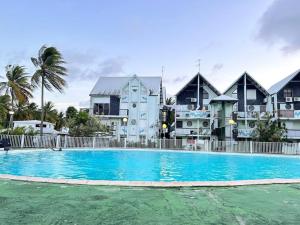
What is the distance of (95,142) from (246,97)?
19.3 metres

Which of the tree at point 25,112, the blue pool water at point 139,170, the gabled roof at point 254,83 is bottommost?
the blue pool water at point 139,170

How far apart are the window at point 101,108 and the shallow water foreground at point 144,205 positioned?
31793 millimetres

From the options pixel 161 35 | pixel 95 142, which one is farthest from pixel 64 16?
pixel 95 142

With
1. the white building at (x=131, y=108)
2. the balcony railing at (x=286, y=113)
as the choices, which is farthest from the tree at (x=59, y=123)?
the balcony railing at (x=286, y=113)

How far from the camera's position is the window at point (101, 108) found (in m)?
38.3

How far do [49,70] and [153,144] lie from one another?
488 inches

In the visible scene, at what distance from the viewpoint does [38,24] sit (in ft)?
56.3

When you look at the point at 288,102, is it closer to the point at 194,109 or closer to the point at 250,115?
the point at 250,115

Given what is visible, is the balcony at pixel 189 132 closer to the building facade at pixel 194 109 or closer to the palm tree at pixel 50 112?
the building facade at pixel 194 109

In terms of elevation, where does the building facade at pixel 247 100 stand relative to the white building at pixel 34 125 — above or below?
above

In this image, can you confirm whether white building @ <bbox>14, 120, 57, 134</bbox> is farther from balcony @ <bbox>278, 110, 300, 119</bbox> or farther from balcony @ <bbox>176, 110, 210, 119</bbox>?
balcony @ <bbox>278, 110, 300, 119</bbox>

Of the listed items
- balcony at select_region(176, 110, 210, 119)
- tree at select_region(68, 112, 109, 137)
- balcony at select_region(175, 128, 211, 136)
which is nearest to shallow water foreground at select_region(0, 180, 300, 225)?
tree at select_region(68, 112, 109, 137)

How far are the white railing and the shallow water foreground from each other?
18.1 m

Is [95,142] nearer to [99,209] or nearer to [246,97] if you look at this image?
[246,97]
